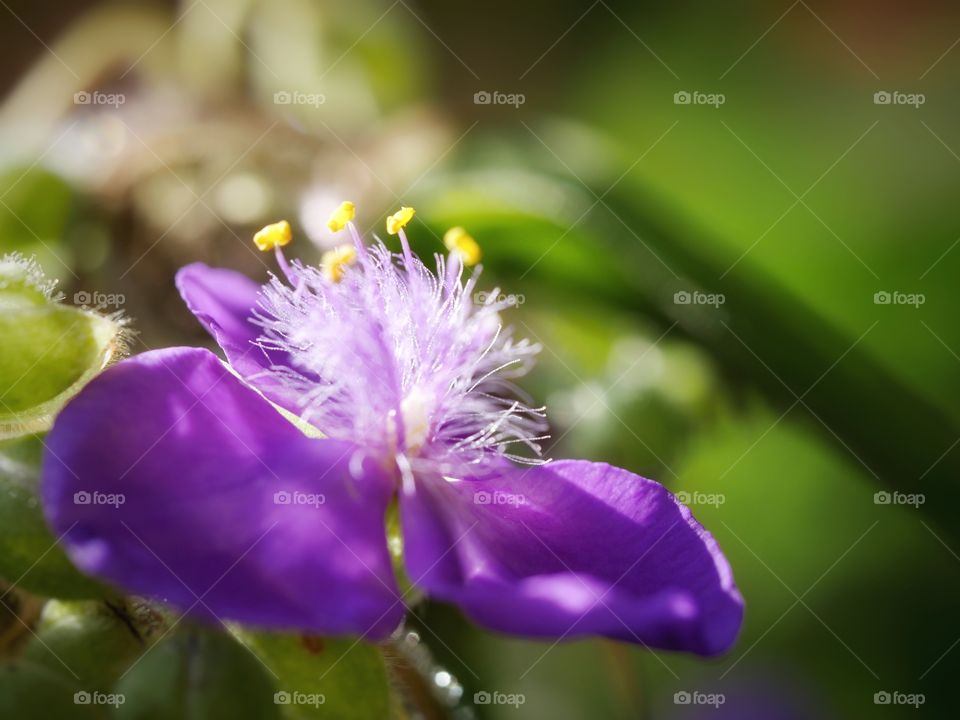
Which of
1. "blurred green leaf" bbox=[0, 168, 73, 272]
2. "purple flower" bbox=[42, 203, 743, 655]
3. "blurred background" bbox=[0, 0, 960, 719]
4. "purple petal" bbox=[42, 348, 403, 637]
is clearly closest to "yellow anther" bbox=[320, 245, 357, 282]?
"purple flower" bbox=[42, 203, 743, 655]

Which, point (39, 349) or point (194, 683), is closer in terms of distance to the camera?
point (194, 683)

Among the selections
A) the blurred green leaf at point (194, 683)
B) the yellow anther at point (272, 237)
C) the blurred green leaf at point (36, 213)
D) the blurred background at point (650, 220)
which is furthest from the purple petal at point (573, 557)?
the blurred green leaf at point (36, 213)

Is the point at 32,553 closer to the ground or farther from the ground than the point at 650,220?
closer to the ground

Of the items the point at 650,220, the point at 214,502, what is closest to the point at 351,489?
→ the point at 214,502

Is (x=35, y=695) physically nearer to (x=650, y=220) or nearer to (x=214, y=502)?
(x=214, y=502)

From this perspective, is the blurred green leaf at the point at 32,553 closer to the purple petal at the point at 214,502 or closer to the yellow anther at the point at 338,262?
the purple petal at the point at 214,502
